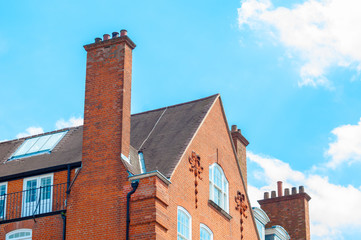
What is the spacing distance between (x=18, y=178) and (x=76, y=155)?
2454mm

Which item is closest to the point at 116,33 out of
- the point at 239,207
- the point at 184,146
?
the point at 184,146

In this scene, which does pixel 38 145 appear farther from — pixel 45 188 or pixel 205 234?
pixel 205 234

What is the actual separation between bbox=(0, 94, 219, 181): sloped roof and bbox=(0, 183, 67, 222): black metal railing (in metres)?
0.77

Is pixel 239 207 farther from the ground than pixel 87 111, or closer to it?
closer to it

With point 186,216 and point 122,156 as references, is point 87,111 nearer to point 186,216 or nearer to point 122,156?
point 122,156

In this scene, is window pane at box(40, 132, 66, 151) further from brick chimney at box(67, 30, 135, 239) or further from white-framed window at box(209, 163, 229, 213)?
white-framed window at box(209, 163, 229, 213)

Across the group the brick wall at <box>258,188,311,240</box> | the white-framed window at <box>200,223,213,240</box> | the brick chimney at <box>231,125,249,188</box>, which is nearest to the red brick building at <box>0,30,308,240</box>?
the white-framed window at <box>200,223,213,240</box>

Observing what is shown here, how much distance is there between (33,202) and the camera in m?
28.4

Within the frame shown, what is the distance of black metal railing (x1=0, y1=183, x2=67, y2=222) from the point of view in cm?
2780

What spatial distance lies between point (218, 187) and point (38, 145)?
25.6ft

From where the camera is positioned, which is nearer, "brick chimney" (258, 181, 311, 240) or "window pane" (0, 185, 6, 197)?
"window pane" (0, 185, 6, 197)

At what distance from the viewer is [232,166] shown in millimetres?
32469

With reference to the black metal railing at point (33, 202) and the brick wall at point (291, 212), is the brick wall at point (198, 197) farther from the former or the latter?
the brick wall at point (291, 212)

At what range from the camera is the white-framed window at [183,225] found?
27000 mm
